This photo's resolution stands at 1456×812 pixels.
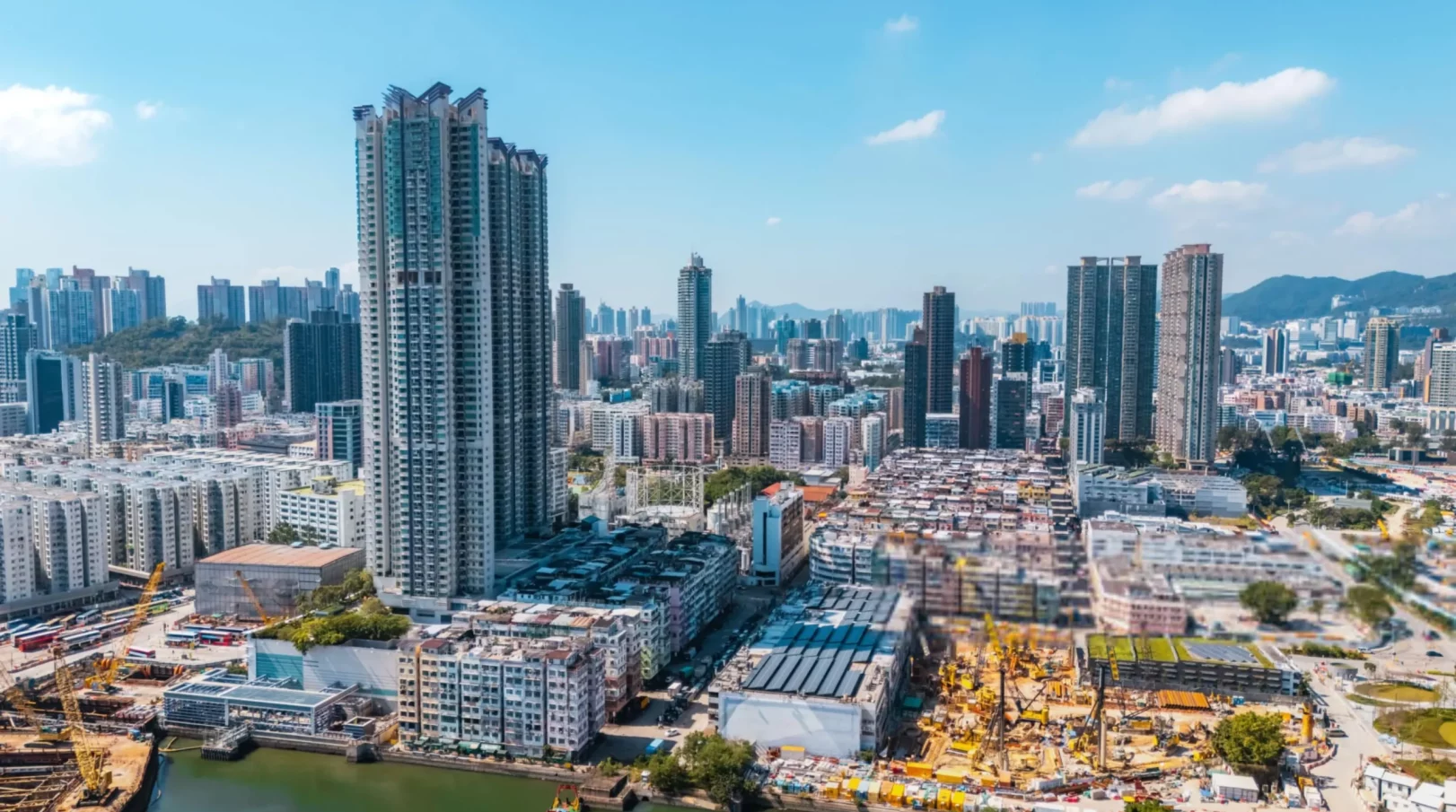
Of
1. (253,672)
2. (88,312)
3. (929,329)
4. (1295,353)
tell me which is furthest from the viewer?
(1295,353)

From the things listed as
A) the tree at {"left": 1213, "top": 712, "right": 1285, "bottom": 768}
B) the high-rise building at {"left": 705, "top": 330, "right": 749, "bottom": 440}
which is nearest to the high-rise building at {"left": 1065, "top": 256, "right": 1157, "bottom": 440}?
the high-rise building at {"left": 705, "top": 330, "right": 749, "bottom": 440}

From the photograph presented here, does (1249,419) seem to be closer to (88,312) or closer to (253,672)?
(253,672)

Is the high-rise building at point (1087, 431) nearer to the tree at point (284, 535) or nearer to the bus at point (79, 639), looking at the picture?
the tree at point (284, 535)

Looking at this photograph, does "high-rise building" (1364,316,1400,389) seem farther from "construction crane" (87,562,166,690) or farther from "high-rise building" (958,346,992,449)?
"construction crane" (87,562,166,690)

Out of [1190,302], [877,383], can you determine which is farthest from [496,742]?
[877,383]

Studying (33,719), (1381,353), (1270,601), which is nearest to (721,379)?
(1270,601)

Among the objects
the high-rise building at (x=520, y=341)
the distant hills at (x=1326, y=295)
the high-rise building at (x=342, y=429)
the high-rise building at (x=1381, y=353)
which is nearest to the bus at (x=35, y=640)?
the high-rise building at (x=520, y=341)

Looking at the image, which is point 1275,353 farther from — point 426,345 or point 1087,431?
point 426,345
